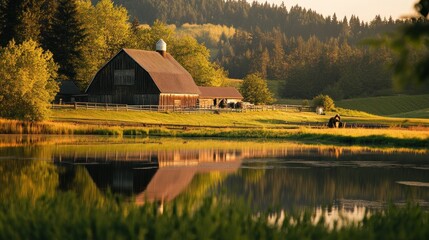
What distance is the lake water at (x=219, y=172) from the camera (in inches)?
941

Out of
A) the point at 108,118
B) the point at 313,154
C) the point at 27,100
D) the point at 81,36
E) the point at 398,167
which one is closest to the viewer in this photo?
the point at 398,167

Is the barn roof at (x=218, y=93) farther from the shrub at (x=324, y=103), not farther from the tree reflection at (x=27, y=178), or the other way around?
Answer: the tree reflection at (x=27, y=178)

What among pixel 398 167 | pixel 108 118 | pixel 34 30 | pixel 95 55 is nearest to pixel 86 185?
pixel 398 167

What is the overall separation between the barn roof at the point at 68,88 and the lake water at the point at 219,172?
4990 cm

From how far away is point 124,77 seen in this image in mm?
95312

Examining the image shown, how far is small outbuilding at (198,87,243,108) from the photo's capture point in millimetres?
110438

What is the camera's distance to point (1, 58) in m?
66.6

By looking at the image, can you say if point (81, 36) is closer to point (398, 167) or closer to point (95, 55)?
point (95, 55)

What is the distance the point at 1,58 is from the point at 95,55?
36.2 metres

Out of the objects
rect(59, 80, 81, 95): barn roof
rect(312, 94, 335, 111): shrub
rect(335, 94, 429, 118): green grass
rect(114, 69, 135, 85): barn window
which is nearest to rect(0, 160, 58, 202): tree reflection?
rect(114, 69, 135, 85): barn window

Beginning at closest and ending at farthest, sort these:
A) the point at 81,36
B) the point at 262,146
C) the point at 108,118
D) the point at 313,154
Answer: the point at 313,154, the point at 262,146, the point at 108,118, the point at 81,36

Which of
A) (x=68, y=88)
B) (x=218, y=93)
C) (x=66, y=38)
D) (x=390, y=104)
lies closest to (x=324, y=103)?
(x=218, y=93)

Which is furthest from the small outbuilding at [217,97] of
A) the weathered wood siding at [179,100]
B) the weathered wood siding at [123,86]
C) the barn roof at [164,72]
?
the weathered wood siding at [123,86]

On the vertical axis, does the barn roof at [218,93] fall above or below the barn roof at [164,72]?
below
